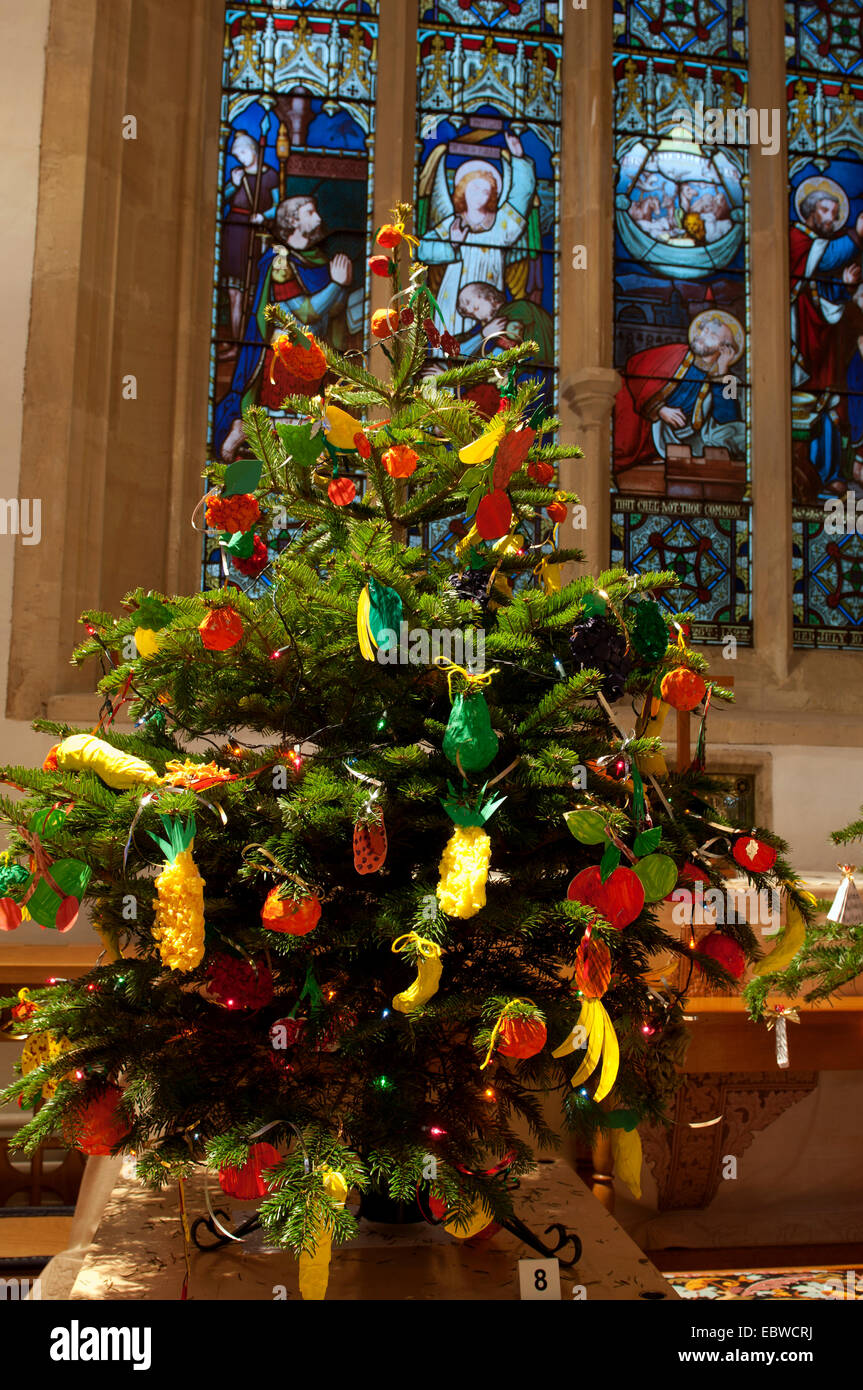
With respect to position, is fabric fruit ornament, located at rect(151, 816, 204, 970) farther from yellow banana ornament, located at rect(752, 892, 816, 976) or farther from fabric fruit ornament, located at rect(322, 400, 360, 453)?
yellow banana ornament, located at rect(752, 892, 816, 976)

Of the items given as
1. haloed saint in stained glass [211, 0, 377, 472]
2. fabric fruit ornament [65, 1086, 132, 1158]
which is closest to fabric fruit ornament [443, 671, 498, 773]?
fabric fruit ornament [65, 1086, 132, 1158]

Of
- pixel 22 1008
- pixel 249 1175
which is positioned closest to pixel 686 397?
pixel 22 1008

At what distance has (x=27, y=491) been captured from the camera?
3936mm

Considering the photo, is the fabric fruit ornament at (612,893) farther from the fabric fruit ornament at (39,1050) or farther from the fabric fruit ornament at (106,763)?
the fabric fruit ornament at (39,1050)

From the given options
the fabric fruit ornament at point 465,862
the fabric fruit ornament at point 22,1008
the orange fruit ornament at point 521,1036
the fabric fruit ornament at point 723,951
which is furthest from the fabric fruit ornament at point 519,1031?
the fabric fruit ornament at point 22,1008

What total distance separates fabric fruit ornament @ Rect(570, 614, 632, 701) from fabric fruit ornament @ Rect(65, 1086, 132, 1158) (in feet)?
2.44

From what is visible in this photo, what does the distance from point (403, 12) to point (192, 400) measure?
186 cm

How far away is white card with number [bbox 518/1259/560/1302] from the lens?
4.22ft

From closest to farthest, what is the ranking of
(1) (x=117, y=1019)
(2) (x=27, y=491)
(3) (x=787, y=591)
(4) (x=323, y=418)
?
(1) (x=117, y=1019)
(4) (x=323, y=418)
(2) (x=27, y=491)
(3) (x=787, y=591)

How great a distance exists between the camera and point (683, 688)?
145 centimetres
